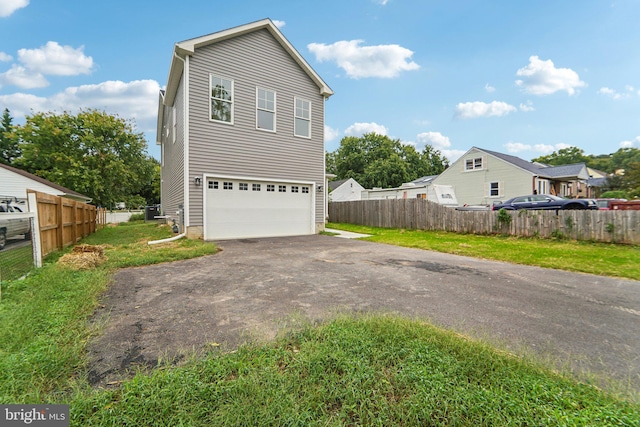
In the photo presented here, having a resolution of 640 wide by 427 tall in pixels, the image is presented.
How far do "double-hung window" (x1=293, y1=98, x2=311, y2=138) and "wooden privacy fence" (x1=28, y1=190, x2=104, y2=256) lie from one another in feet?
25.8

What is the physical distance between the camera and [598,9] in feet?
28.7

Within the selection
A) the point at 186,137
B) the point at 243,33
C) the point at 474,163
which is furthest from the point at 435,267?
the point at 474,163

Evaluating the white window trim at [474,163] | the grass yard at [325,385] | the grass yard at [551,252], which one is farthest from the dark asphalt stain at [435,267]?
the white window trim at [474,163]

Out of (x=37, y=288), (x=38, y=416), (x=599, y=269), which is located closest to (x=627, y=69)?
(x=599, y=269)

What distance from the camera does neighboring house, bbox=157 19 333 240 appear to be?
911cm

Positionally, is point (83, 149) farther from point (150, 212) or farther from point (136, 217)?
point (136, 217)

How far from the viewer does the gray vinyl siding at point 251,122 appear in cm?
914

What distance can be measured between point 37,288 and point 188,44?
826cm

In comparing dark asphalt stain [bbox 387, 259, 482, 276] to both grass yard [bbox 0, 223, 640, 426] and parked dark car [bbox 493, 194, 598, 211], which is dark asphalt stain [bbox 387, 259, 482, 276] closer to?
grass yard [bbox 0, 223, 640, 426]

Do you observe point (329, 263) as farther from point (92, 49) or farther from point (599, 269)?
point (92, 49)

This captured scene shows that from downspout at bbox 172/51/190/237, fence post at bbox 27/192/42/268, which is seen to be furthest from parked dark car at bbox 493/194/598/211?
fence post at bbox 27/192/42/268

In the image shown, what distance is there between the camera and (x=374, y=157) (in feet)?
142

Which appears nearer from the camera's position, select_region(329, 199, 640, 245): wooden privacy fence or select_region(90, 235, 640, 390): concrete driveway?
select_region(90, 235, 640, 390): concrete driveway

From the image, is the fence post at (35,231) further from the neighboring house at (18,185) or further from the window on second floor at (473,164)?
the window on second floor at (473,164)
